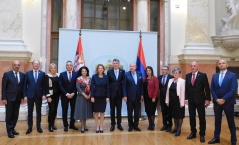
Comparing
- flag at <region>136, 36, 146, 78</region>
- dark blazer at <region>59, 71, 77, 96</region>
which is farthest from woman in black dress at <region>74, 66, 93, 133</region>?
flag at <region>136, 36, 146, 78</region>

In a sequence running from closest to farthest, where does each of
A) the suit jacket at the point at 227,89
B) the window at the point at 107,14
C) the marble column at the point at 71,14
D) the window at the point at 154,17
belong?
the suit jacket at the point at 227,89
the marble column at the point at 71,14
the window at the point at 107,14
the window at the point at 154,17

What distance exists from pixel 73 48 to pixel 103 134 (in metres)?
2.88

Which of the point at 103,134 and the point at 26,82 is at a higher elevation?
the point at 26,82

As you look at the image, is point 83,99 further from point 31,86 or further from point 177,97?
point 177,97

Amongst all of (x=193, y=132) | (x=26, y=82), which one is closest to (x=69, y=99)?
(x=26, y=82)

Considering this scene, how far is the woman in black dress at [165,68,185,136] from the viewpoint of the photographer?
5.23 m

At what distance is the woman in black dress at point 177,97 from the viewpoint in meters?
5.23

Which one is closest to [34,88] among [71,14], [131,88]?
[131,88]

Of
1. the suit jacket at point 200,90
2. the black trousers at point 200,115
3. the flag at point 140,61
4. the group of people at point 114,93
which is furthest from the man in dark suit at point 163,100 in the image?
the flag at point 140,61

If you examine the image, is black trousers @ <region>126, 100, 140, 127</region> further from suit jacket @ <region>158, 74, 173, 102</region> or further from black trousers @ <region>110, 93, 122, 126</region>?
suit jacket @ <region>158, 74, 173, 102</region>

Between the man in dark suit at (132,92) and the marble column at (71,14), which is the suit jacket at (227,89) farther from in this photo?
the marble column at (71,14)

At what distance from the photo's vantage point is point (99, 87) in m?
5.48

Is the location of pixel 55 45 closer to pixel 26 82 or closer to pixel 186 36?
pixel 26 82

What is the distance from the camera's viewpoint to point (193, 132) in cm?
505
